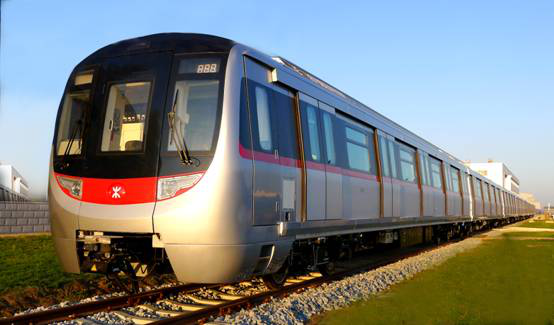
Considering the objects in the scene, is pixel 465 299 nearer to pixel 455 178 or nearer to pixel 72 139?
pixel 72 139

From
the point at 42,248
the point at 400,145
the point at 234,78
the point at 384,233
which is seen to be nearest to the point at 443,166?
the point at 400,145

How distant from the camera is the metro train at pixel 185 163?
261 inches

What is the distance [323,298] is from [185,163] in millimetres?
2894

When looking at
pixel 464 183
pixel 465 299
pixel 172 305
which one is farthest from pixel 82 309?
pixel 464 183

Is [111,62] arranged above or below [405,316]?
above

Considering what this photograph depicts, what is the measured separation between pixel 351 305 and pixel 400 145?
7313 mm

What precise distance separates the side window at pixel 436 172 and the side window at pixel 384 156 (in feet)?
19.3

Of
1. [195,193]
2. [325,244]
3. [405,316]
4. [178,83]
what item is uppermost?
[178,83]

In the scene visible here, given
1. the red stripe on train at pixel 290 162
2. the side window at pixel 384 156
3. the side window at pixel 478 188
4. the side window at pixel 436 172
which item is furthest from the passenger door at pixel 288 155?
the side window at pixel 478 188

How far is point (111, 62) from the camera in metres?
7.61

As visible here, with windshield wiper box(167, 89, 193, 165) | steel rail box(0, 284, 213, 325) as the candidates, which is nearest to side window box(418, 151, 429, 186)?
steel rail box(0, 284, 213, 325)

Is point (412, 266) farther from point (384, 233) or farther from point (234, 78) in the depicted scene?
point (234, 78)

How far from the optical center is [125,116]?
7.36 m

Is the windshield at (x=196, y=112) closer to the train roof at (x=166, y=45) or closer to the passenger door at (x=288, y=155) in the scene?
the train roof at (x=166, y=45)
